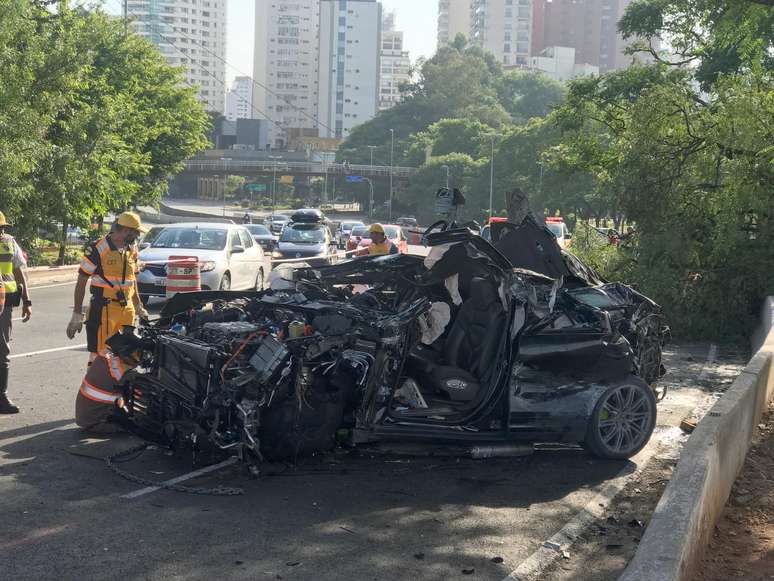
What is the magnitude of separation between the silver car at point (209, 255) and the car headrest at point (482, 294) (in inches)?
388

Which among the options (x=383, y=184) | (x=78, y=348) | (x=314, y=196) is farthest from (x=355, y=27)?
(x=78, y=348)

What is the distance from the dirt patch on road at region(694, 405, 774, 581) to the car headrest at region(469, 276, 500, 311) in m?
2.30

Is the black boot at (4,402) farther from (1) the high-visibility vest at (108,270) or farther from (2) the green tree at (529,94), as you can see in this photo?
(2) the green tree at (529,94)

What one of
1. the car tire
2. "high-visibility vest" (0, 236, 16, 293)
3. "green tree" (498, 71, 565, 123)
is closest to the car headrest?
the car tire

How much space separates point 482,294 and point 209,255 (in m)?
11.1

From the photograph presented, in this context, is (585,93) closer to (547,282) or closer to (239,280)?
(239,280)

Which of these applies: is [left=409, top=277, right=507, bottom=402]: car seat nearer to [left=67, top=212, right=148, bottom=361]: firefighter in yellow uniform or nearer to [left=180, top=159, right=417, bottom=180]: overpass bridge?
[left=67, top=212, right=148, bottom=361]: firefighter in yellow uniform

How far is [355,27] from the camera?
614 feet

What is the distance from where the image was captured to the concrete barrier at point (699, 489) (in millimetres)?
4590

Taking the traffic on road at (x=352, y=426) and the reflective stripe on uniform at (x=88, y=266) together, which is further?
the reflective stripe on uniform at (x=88, y=266)

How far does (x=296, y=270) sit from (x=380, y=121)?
134893 millimetres

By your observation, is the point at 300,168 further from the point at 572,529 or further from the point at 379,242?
the point at 572,529

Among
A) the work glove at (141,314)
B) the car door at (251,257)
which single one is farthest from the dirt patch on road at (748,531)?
the car door at (251,257)

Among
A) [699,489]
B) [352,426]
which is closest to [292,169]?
[352,426]
